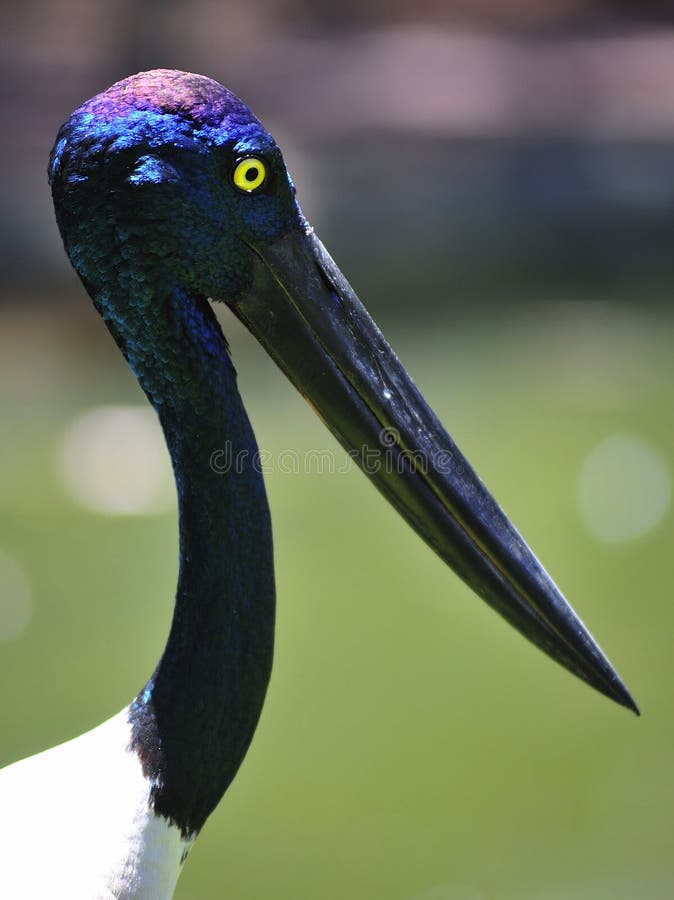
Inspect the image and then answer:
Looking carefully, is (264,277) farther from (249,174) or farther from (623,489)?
(623,489)

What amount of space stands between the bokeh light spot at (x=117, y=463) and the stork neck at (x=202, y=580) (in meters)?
3.46

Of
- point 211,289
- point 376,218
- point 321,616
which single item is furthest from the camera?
point 376,218

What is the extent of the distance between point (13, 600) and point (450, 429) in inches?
86.1

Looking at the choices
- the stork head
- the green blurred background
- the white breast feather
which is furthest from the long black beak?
the green blurred background

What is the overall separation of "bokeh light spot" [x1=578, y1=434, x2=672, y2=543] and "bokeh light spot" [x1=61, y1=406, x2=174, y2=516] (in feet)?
6.00

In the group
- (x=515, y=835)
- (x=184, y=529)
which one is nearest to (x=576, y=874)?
(x=515, y=835)

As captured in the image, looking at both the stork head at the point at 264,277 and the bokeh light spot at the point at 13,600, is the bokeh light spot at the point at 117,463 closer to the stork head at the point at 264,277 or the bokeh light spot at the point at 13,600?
the bokeh light spot at the point at 13,600

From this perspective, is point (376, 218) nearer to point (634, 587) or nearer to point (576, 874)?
point (634, 587)

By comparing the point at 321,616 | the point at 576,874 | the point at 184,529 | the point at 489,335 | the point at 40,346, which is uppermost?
the point at 40,346

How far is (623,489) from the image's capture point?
5.64 metres

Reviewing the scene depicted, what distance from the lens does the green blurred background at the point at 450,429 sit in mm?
3902

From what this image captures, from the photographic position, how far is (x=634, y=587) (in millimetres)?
4930

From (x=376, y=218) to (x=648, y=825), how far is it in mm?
5073

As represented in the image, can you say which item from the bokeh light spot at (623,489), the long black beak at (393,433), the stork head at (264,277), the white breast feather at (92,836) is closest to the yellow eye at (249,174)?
the stork head at (264,277)
